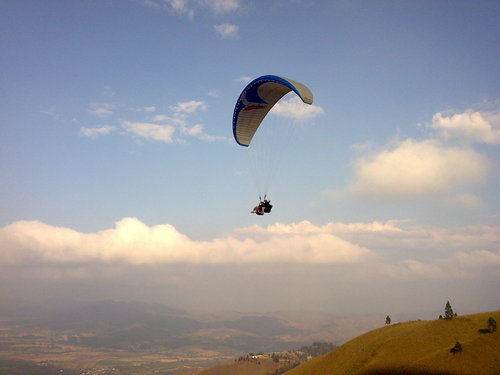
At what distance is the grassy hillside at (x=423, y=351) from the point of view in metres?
55.2

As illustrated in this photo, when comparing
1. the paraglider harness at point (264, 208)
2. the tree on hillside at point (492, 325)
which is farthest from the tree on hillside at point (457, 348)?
the paraglider harness at point (264, 208)

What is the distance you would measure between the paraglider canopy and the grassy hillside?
48.2 meters

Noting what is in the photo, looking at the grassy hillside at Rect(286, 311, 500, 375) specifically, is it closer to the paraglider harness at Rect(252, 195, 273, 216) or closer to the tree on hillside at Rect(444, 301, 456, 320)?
the tree on hillside at Rect(444, 301, 456, 320)

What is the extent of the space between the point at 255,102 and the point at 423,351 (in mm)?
55907

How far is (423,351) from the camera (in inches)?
2504

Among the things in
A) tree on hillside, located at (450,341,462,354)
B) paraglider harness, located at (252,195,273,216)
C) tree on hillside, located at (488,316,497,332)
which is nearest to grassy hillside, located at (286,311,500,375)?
tree on hillside, located at (450,341,462,354)

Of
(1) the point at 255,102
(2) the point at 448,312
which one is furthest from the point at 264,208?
(2) the point at 448,312

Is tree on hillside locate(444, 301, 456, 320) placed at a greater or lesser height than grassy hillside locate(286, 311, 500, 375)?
greater

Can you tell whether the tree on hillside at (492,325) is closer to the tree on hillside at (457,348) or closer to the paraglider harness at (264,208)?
the tree on hillside at (457,348)

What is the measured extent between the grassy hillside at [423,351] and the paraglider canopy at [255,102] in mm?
48182

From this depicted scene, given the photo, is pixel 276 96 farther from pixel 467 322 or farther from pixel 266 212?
pixel 467 322

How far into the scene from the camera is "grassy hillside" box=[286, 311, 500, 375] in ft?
181

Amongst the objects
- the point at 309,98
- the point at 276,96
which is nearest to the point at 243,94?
the point at 276,96

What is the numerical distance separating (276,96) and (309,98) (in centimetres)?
988
